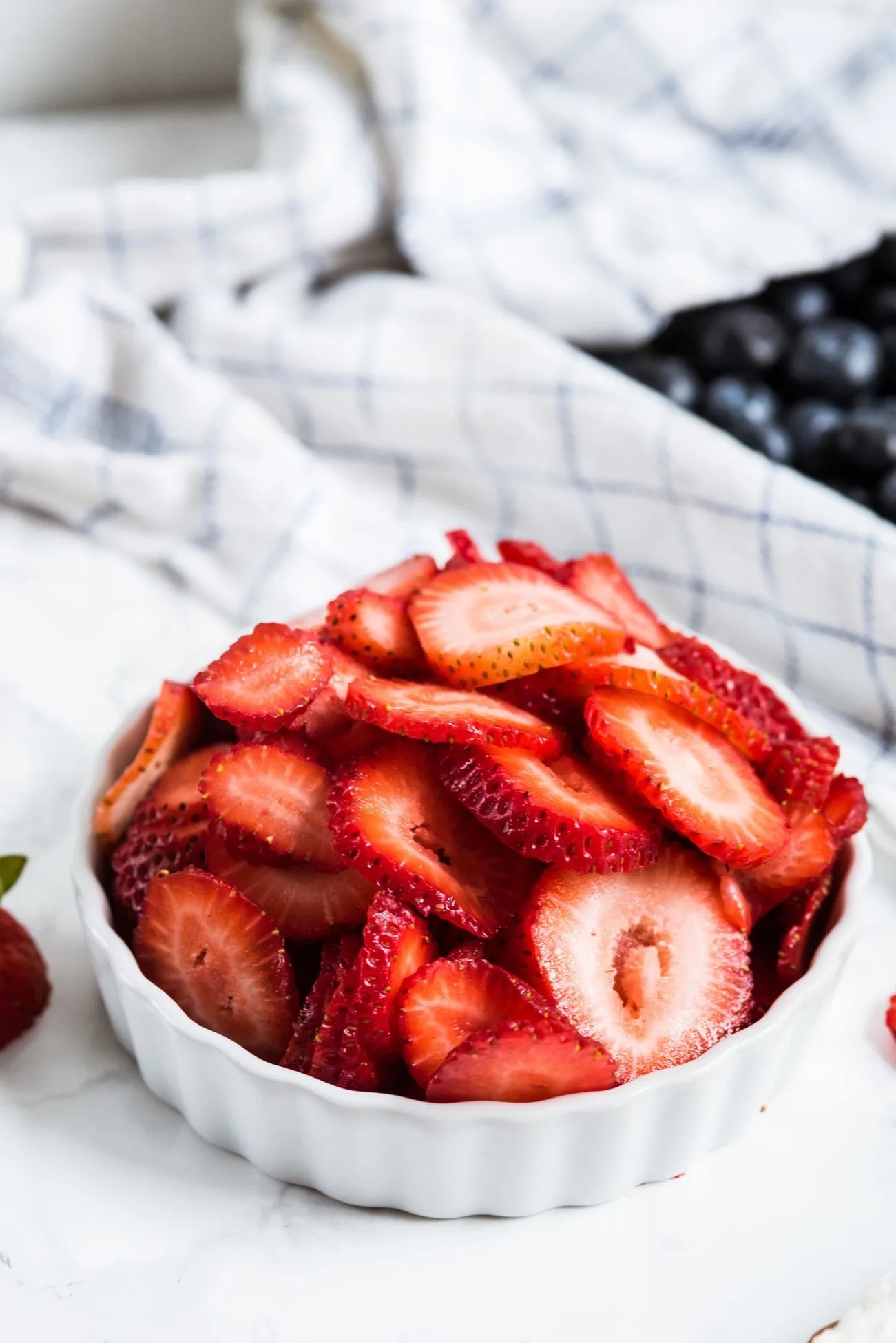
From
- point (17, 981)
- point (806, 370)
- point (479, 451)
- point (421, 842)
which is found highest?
point (806, 370)

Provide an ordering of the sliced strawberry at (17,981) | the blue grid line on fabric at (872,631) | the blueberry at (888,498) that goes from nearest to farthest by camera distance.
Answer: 1. the sliced strawberry at (17,981)
2. the blue grid line on fabric at (872,631)
3. the blueberry at (888,498)

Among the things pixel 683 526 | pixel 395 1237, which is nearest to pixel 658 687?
pixel 395 1237

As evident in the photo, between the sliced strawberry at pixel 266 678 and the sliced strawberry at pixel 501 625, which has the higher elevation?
the sliced strawberry at pixel 501 625

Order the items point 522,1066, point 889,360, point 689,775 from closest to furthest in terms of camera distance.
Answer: point 522,1066 → point 689,775 → point 889,360

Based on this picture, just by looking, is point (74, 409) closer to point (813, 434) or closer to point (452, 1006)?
point (813, 434)

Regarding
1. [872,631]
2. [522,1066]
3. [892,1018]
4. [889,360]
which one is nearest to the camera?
[522,1066]

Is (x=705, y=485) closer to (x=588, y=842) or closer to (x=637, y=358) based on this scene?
(x=637, y=358)

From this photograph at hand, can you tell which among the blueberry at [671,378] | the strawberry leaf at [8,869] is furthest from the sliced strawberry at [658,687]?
the blueberry at [671,378]

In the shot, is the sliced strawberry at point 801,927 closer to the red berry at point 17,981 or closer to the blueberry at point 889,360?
the red berry at point 17,981
